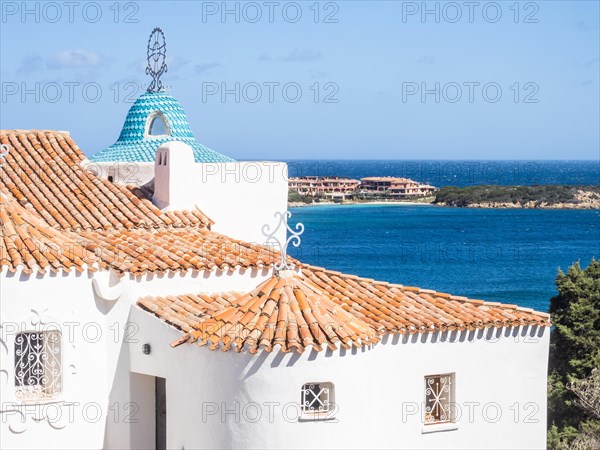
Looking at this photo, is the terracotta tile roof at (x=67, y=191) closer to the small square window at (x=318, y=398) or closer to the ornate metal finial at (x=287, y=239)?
the ornate metal finial at (x=287, y=239)

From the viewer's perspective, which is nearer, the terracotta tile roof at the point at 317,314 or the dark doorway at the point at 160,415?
the terracotta tile roof at the point at 317,314

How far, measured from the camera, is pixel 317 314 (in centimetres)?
1513

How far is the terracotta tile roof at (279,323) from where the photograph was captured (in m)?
14.6

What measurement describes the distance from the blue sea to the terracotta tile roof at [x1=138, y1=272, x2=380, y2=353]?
4798 centimetres

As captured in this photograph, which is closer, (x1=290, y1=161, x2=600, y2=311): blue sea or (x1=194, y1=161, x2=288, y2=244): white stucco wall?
(x1=194, y1=161, x2=288, y2=244): white stucco wall

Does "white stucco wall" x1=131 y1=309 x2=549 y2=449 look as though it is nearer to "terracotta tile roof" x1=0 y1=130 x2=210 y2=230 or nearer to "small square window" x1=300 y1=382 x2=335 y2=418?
"small square window" x1=300 y1=382 x2=335 y2=418

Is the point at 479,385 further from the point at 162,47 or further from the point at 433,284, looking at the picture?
the point at 433,284

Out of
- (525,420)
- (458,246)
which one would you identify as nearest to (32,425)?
(525,420)

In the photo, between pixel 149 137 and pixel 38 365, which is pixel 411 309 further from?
pixel 149 137

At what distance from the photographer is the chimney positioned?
19978 mm

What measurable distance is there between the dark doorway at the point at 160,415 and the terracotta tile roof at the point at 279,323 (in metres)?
1.67

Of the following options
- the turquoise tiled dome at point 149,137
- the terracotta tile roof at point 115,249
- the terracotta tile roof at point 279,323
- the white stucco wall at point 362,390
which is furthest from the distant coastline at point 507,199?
the terracotta tile roof at point 279,323

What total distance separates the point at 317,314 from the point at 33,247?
14.7 feet

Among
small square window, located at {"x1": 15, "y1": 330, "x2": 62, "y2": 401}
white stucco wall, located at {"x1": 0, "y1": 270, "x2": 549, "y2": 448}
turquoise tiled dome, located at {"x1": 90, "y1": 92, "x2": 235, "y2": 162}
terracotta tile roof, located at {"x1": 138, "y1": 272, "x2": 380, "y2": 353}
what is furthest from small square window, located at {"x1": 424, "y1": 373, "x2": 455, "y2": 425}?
turquoise tiled dome, located at {"x1": 90, "y1": 92, "x2": 235, "y2": 162}
